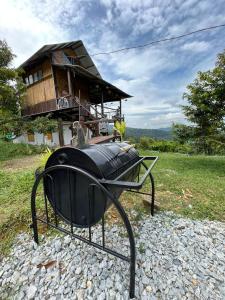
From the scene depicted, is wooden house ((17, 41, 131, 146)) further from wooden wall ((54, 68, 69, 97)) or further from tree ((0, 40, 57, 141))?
tree ((0, 40, 57, 141))

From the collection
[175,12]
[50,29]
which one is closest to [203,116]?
[175,12]

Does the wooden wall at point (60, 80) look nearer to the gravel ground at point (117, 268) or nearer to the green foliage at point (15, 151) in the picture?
the green foliage at point (15, 151)

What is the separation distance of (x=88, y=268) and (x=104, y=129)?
11501 mm

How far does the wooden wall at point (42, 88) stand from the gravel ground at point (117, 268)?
10767 mm

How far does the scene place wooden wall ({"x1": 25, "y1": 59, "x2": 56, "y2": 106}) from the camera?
11.0 metres

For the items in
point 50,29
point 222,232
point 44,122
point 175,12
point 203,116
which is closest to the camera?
point 222,232

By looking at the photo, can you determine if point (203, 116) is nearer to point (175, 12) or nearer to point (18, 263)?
point (175, 12)

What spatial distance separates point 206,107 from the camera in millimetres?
6285

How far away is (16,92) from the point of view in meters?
9.59

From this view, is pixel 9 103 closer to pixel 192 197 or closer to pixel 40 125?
pixel 40 125

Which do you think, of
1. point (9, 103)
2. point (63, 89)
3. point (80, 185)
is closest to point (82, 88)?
point (63, 89)

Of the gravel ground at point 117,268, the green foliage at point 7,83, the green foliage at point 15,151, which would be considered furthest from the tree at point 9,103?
the gravel ground at point 117,268

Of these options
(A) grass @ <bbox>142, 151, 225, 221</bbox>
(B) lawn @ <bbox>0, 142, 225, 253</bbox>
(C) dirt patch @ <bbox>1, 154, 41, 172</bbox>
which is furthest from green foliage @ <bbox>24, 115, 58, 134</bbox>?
(A) grass @ <bbox>142, 151, 225, 221</bbox>

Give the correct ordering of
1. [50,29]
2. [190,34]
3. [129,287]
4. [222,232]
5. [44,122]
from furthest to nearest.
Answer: [44,122]
[50,29]
[190,34]
[222,232]
[129,287]
